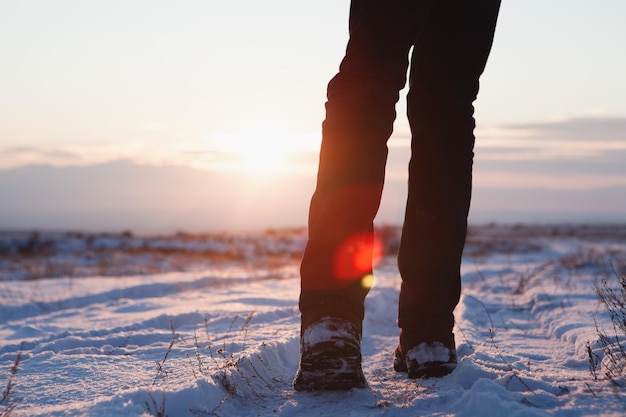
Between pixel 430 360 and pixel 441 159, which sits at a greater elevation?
pixel 441 159

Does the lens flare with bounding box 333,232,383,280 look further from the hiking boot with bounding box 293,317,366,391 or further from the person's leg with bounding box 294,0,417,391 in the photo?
the hiking boot with bounding box 293,317,366,391

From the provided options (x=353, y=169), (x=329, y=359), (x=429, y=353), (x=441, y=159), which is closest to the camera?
(x=329, y=359)

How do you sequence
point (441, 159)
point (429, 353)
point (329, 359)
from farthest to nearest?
point (441, 159) < point (429, 353) < point (329, 359)

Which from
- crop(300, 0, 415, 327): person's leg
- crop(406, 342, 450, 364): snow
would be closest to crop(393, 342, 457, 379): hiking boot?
crop(406, 342, 450, 364): snow

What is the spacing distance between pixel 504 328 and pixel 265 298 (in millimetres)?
1794

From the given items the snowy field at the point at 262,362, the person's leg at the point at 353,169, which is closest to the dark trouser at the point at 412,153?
the person's leg at the point at 353,169

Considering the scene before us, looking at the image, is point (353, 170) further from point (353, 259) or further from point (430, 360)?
point (430, 360)

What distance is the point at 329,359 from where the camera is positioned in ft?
5.87

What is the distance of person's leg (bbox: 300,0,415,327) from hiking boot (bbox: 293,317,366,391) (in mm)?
58

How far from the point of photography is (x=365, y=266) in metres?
1.96

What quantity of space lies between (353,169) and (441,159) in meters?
0.41

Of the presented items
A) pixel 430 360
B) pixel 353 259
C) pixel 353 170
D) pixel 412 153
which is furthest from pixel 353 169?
pixel 430 360

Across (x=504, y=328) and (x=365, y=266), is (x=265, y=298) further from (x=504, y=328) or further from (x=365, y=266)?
(x=365, y=266)

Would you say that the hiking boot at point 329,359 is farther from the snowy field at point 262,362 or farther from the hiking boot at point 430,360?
the hiking boot at point 430,360
